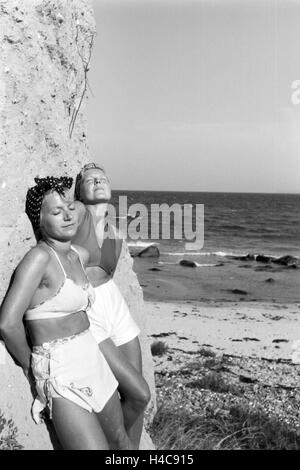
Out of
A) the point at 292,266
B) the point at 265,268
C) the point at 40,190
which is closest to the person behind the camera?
the point at 40,190

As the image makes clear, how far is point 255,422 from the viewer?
614 centimetres

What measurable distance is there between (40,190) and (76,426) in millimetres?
1289

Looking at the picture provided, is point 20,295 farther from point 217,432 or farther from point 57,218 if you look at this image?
point 217,432

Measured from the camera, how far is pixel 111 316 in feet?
12.4

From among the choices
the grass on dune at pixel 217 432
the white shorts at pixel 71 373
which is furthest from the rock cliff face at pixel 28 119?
the grass on dune at pixel 217 432

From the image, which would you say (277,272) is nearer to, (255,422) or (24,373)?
(255,422)

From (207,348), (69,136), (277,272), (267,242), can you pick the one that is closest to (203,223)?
(267,242)

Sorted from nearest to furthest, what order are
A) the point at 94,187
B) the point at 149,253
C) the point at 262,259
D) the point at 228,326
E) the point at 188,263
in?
the point at 94,187, the point at 228,326, the point at 188,263, the point at 149,253, the point at 262,259

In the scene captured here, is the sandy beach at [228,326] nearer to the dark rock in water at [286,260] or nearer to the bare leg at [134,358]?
the bare leg at [134,358]

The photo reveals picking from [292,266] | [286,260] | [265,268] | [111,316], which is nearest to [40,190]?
[111,316]

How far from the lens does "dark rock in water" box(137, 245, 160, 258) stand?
2712cm

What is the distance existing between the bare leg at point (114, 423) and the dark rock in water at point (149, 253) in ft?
77.1

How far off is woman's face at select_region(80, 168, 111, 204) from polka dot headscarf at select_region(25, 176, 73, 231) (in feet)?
1.57

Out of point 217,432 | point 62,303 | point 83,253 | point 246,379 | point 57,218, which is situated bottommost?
point 246,379
